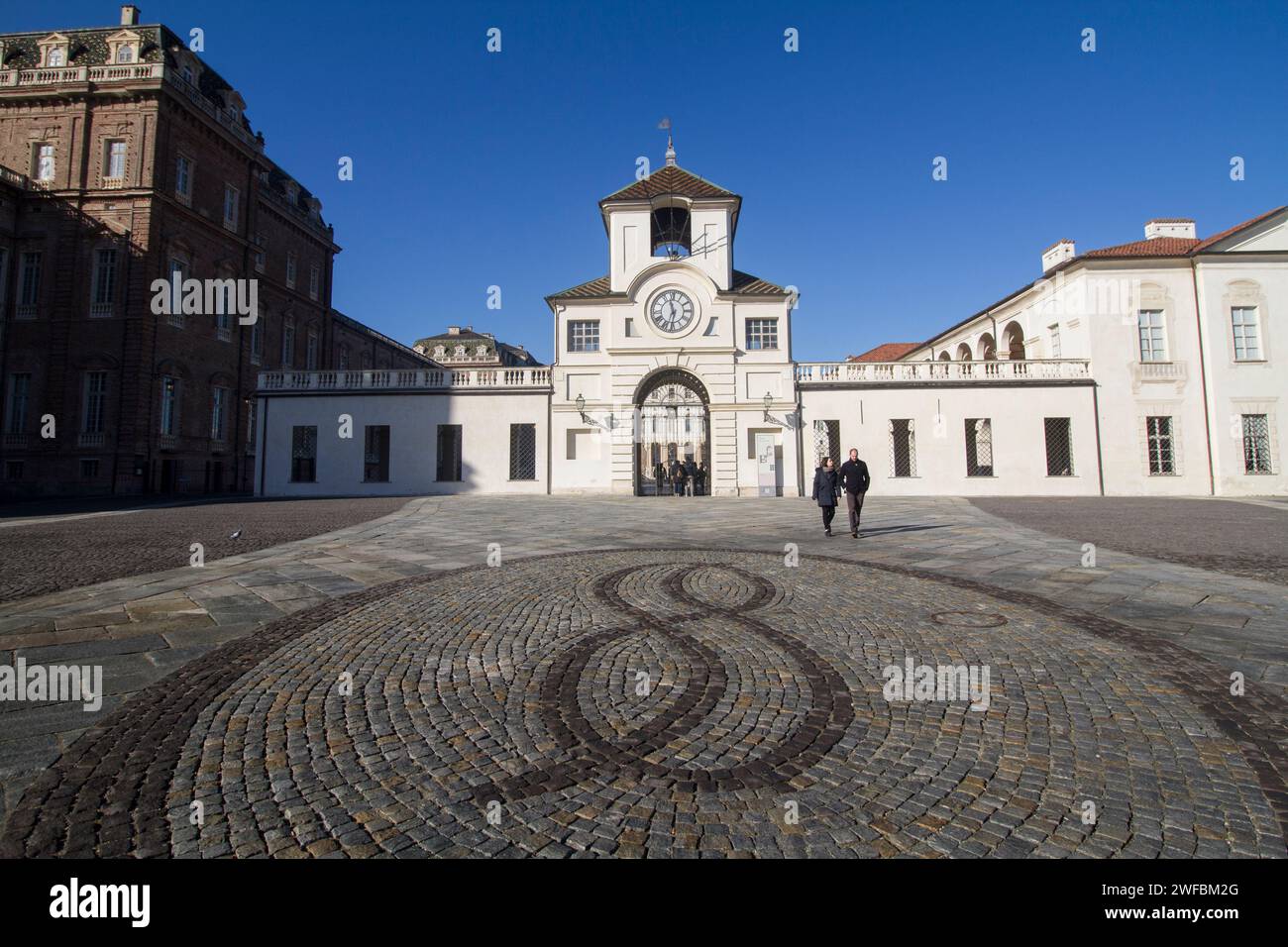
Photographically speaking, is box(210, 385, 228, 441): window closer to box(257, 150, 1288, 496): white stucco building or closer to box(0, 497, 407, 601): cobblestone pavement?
box(257, 150, 1288, 496): white stucco building

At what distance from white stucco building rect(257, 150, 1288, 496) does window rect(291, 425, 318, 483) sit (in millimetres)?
98

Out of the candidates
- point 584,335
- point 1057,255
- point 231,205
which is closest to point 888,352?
point 1057,255

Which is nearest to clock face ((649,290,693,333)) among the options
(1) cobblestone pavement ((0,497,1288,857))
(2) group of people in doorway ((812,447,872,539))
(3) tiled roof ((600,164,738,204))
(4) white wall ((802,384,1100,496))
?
(3) tiled roof ((600,164,738,204))

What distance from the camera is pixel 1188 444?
2388 cm

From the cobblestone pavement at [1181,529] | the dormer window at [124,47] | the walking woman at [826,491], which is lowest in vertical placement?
the cobblestone pavement at [1181,529]

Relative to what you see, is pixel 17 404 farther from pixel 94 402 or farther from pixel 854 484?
pixel 854 484

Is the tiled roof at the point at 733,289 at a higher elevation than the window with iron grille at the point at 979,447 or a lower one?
higher

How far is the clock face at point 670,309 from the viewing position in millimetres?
24500

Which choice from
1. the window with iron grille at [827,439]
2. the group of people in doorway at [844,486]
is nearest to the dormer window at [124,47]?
Result: the window with iron grille at [827,439]

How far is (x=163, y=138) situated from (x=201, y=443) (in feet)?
46.6

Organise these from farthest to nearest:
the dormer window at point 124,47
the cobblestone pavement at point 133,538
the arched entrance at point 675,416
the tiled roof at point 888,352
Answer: the tiled roof at point 888,352 < the dormer window at point 124,47 < the arched entrance at point 675,416 < the cobblestone pavement at point 133,538

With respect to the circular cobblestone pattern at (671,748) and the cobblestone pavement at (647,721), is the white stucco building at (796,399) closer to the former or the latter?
the cobblestone pavement at (647,721)

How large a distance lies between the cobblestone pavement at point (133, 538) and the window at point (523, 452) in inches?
279

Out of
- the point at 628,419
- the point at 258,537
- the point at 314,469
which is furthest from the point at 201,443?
the point at 258,537
